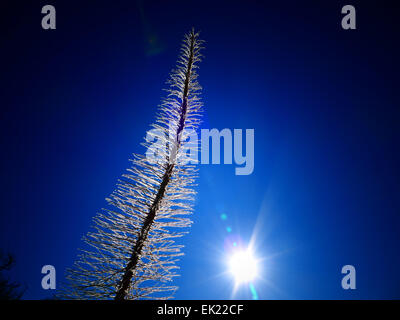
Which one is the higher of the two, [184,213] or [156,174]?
[156,174]

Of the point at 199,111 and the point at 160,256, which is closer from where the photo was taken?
the point at 160,256

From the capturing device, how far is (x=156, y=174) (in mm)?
4996

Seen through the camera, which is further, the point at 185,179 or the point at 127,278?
the point at 185,179
